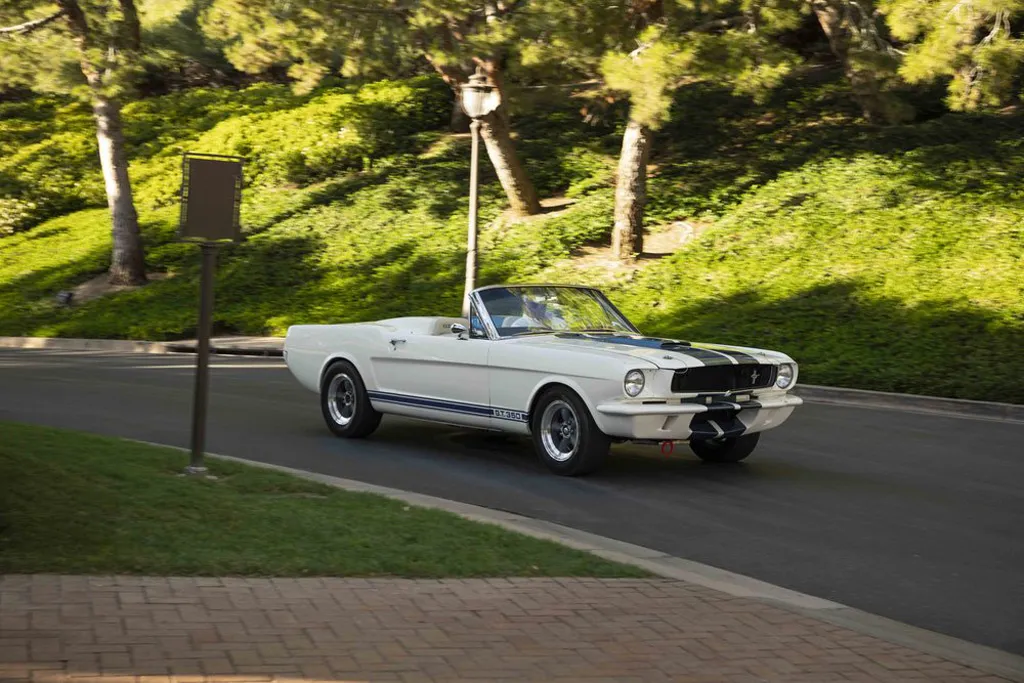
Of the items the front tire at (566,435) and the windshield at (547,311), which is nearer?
the front tire at (566,435)

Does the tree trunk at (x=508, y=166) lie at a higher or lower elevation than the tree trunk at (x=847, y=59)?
lower

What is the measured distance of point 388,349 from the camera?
12.0m

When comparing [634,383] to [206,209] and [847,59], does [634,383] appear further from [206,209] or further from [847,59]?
[847,59]

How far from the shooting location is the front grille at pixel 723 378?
33.4 feet

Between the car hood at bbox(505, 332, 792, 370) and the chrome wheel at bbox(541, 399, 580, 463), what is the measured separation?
51cm

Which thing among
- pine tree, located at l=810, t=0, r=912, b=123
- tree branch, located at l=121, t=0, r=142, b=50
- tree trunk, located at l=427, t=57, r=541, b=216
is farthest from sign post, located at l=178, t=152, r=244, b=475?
tree branch, located at l=121, t=0, r=142, b=50

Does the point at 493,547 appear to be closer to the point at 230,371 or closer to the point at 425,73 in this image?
the point at 230,371

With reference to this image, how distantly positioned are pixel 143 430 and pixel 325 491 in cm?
417

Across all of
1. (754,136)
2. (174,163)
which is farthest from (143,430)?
(174,163)

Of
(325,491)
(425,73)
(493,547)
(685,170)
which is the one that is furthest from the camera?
(425,73)

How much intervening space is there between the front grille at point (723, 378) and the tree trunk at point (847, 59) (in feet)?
51.2

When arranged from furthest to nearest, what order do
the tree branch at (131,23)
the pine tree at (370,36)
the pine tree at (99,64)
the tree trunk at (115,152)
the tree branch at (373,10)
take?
the tree branch at (131,23), the tree trunk at (115,152), the pine tree at (99,64), the tree branch at (373,10), the pine tree at (370,36)

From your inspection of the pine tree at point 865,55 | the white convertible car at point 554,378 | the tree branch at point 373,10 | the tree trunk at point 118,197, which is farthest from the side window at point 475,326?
the tree trunk at point 118,197

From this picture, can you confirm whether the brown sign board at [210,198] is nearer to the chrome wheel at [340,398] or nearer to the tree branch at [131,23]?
the chrome wheel at [340,398]
